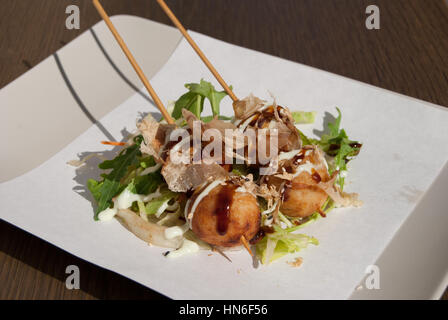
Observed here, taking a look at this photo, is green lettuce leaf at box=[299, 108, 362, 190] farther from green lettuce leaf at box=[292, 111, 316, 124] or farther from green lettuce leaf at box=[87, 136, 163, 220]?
green lettuce leaf at box=[87, 136, 163, 220]

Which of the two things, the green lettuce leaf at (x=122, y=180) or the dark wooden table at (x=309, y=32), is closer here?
the green lettuce leaf at (x=122, y=180)

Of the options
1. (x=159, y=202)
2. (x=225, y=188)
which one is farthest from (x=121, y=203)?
(x=225, y=188)

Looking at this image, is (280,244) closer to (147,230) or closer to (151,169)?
(147,230)

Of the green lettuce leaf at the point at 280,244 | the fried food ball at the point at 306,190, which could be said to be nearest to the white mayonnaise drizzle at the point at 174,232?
the green lettuce leaf at the point at 280,244

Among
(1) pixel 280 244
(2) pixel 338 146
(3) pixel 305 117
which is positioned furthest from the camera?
(3) pixel 305 117

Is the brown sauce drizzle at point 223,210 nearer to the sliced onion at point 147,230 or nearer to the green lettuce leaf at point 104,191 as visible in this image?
the sliced onion at point 147,230

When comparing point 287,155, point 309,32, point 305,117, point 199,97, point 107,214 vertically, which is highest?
point 309,32
